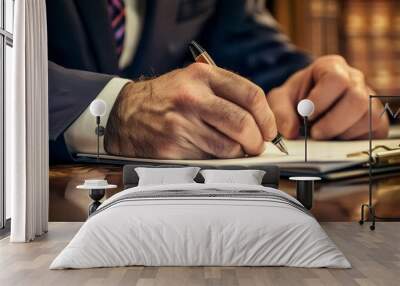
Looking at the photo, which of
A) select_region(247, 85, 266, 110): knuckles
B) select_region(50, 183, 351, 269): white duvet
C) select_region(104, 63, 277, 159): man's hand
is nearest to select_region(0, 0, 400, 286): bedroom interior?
select_region(50, 183, 351, 269): white duvet

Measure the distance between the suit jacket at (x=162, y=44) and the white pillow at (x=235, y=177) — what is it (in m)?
1.39

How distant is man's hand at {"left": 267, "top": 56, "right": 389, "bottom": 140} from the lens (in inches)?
320

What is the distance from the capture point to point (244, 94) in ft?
26.6

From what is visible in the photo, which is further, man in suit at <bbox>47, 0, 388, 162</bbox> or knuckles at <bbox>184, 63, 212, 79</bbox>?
knuckles at <bbox>184, 63, 212, 79</bbox>

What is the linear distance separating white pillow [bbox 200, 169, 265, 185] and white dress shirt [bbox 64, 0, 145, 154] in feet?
5.18

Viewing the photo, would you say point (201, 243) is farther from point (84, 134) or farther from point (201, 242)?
point (84, 134)

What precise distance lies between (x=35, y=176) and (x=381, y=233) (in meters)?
4.01

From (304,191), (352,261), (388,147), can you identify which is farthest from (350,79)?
(352,261)

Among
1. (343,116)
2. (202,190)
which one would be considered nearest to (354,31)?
(343,116)

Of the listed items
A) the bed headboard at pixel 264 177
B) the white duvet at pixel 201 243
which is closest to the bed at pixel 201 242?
the white duvet at pixel 201 243

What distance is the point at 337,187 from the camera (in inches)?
317

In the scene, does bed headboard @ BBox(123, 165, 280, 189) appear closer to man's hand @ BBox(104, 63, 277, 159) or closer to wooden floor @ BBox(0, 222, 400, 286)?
man's hand @ BBox(104, 63, 277, 159)

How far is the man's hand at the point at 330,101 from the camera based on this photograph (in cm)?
812

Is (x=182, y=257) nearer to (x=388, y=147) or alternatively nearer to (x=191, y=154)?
(x=191, y=154)
